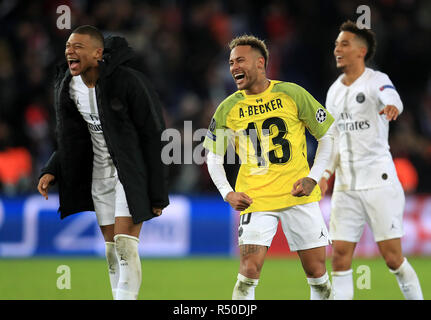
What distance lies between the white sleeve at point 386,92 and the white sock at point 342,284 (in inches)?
54.4

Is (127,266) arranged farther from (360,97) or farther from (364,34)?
(364,34)

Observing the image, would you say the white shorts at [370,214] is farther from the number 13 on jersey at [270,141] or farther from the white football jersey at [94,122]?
the white football jersey at [94,122]

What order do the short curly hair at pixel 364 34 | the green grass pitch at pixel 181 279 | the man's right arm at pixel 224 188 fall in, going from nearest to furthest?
the man's right arm at pixel 224 188 < the short curly hair at pixel 364 34 < the green grass pitch at pixel 181 279

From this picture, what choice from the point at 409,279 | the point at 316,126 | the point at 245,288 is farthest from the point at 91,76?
the point at 409,279

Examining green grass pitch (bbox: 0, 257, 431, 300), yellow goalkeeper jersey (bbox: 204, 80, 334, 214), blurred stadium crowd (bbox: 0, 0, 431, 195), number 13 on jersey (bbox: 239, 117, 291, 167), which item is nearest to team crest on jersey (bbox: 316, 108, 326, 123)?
yellow goalkeeper jersey (bbox: 204, 80, 334, 214)

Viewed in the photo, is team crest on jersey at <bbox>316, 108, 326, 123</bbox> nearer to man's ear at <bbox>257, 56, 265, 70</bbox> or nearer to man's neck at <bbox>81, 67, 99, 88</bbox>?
man's ear at <bbox>257, 56, 265, 70</bbox>

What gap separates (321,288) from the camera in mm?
5512

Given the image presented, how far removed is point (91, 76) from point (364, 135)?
223 centimetres

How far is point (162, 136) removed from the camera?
18.6 feet

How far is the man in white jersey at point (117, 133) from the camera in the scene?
18.0ft

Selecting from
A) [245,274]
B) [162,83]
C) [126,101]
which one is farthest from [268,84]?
[162,83]

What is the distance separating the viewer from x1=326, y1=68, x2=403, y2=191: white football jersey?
628cm

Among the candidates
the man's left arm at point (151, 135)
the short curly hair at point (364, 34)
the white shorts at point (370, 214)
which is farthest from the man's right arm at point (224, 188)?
the short curly hair at point (364, 34)

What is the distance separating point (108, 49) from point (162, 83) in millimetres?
7458
